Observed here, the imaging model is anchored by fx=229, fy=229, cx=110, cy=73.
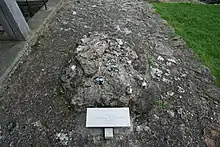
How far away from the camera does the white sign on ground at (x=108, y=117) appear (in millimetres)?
2070

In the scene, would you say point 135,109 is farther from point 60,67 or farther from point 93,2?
point 93,2

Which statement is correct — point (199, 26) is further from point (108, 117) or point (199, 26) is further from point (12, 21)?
point (12, 21)

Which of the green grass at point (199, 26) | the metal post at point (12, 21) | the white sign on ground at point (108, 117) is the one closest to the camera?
the white sign on ground at point (108, 117)

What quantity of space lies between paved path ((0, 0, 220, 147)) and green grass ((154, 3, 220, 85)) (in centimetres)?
22

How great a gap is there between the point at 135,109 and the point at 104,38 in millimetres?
1037

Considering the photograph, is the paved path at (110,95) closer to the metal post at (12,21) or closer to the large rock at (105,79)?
the large rock at (105,79)

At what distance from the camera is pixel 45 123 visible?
87.1 inches

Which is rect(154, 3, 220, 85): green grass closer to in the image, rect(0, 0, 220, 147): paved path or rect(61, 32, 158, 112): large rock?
rect(0, 0, 220, 147): paved path

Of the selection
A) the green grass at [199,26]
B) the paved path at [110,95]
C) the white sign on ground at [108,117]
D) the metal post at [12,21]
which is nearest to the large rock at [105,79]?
the paved path at [110,95]

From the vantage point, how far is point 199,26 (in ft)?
12.7

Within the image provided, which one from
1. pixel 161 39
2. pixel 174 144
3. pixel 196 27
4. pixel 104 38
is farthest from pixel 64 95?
pixel 196 27

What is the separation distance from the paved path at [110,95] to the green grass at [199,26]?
216mm

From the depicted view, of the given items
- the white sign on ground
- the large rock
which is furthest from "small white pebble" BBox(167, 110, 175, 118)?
the white sign on ground

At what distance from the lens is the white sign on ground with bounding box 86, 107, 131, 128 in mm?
2070
